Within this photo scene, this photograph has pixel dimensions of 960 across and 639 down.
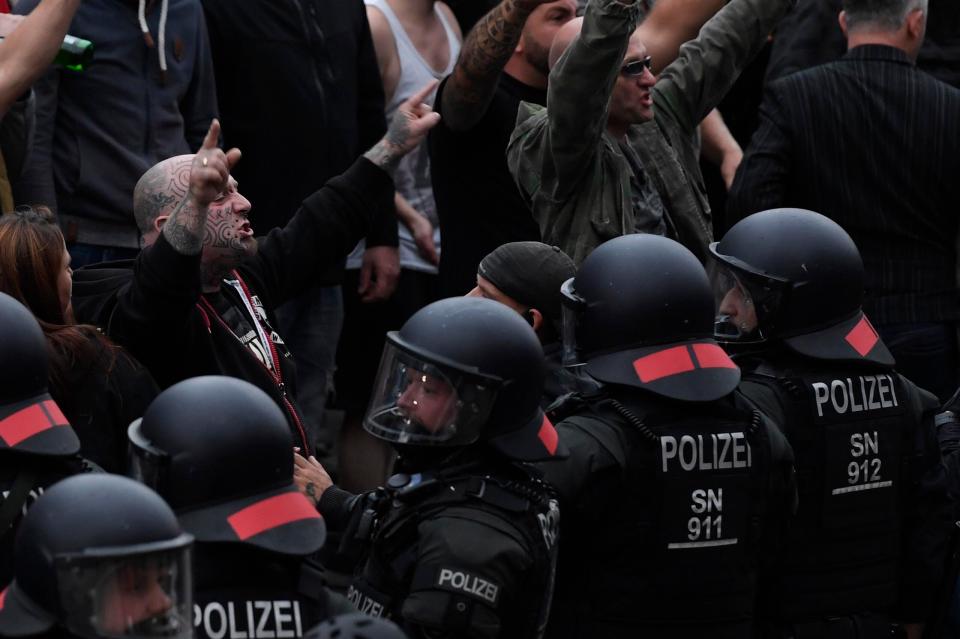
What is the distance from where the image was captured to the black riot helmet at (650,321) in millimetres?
4391

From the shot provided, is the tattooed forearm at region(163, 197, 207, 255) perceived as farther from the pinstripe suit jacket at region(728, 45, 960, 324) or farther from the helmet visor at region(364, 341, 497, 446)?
the pinstripe suit jacket at region(728, 45, 960, 324)

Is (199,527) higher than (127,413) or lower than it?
higher

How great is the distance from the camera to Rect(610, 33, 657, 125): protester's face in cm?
600

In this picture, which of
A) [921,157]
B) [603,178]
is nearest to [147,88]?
[603,178]

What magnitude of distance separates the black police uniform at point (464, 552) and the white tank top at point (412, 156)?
384 cm

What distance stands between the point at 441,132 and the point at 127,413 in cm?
224

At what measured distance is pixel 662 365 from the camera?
4398 millimetres

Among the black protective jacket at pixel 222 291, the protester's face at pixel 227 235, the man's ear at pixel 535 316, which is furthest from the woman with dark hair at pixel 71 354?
the man's ear at pixel 535 316

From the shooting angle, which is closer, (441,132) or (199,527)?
(199,527)

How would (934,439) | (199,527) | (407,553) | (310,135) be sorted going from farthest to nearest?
(310,135)
(934,439)
(407,553)
(199,527)

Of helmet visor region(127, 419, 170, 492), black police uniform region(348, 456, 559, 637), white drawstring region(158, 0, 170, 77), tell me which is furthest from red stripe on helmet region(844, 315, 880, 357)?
white drawstring region(158, 0, 170, 77)

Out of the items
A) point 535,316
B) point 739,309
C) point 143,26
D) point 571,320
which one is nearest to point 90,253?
point 143,26

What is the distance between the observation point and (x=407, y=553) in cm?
389

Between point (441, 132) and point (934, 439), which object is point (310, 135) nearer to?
point (441, 132)
